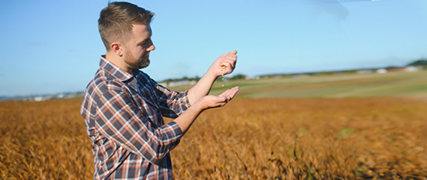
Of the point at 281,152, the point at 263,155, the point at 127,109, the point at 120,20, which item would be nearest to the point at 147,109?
the point at 127,109

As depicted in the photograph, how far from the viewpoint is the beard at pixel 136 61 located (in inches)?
53.0

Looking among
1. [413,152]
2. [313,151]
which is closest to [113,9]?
[313,151]

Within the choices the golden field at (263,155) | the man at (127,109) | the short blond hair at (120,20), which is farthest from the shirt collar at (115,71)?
the golden field at (263,155)

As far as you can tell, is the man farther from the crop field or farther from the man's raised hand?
the crop field

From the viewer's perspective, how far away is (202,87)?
66.2 inches

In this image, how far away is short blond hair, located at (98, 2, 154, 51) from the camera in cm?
129

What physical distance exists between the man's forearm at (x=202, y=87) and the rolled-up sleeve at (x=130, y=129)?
48 cm

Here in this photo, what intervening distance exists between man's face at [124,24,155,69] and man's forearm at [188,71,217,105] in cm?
40

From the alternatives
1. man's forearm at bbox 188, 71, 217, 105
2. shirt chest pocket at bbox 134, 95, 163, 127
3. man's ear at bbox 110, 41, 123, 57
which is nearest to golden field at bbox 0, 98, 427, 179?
man's forearm at bbox 188, 71, 217, 105

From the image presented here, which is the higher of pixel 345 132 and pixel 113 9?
pixel 113 9

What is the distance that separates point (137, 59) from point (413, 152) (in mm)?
3929

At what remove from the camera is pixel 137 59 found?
1344 millimetres

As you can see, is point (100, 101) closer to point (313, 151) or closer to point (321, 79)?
point (313, 151)

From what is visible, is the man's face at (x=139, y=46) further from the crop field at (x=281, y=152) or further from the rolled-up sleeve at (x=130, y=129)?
the crop field at (x=281, y=152)
